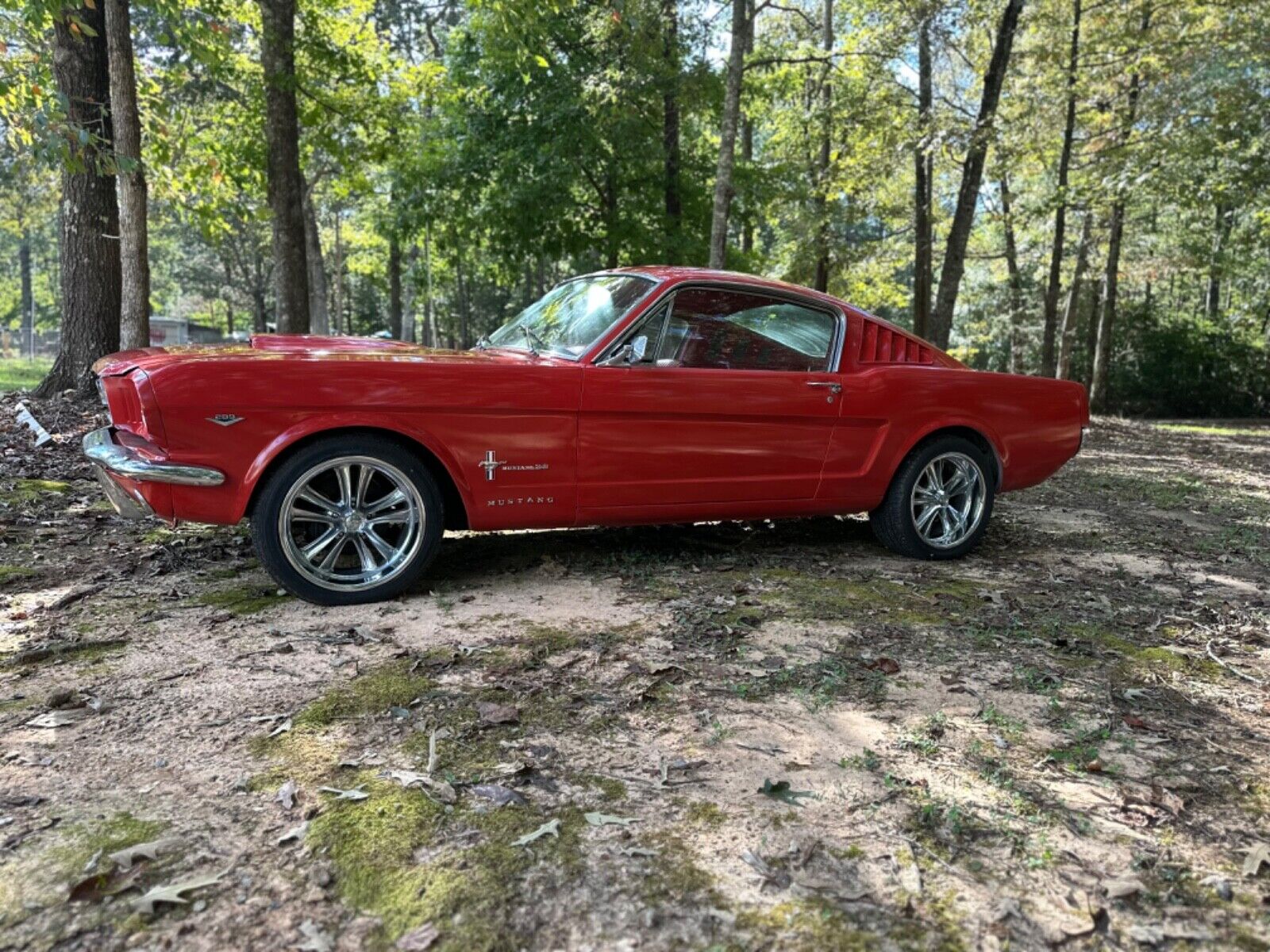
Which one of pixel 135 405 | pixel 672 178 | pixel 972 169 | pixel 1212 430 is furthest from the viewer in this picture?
pixel 1212 430

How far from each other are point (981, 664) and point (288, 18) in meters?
10.9

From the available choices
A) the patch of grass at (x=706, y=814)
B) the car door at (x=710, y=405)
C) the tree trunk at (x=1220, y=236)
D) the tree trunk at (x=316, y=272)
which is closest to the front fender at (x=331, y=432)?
the car door at (x=710, y=405)

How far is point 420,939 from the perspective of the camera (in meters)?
1.66

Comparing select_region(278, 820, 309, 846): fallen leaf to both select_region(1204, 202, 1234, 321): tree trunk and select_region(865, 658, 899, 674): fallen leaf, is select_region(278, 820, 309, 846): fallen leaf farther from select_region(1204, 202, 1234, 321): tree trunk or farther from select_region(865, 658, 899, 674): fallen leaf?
select_region(1204, 202, 1234, 321): tree trunk

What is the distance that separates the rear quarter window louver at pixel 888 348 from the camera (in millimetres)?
4797

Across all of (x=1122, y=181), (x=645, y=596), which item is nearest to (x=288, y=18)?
Result: (x=645, y=596)

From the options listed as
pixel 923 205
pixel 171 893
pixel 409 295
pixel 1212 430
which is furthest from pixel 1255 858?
pixel 409 295

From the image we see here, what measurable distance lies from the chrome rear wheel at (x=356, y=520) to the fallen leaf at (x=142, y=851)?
1.68 meters

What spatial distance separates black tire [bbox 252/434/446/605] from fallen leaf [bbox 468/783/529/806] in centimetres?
165

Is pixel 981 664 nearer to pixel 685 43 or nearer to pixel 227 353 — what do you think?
pixel 227 353

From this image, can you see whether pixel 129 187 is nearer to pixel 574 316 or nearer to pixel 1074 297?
pixel 574 316

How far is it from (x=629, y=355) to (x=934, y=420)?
201 cm

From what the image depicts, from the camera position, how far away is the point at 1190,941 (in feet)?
5.73

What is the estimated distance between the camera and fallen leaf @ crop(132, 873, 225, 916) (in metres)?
1.71
